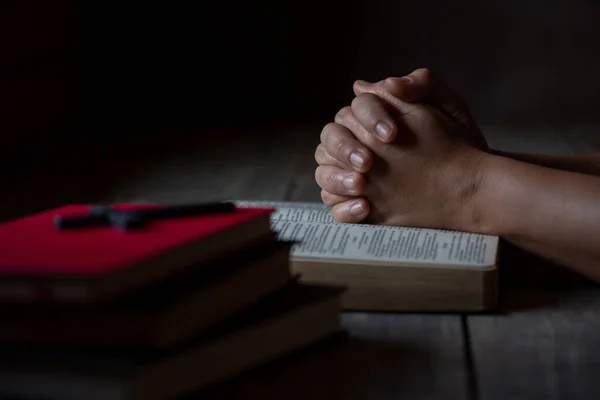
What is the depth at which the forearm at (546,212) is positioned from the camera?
856 mm

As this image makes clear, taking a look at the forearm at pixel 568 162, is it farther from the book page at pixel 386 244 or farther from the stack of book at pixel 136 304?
the stack of book at pixel 136 304

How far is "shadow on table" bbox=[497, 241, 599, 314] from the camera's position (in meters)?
0.84

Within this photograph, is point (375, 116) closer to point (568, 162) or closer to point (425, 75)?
point (425, 75)

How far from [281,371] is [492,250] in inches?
10.0

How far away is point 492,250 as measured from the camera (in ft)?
2.69

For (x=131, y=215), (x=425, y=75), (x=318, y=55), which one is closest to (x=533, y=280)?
(x=425, y=75)

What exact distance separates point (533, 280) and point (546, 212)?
0.07 m

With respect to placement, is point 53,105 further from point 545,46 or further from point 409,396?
point 409,396

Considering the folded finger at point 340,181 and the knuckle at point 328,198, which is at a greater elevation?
the folded finger at point 340,181

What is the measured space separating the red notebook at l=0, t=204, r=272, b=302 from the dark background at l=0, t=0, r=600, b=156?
197 cm

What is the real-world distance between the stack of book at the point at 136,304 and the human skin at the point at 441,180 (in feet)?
1.00

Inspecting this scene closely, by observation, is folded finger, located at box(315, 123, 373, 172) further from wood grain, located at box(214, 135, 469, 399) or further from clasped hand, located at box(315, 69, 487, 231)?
wood grain, located at box(214, 135, 469, 399)

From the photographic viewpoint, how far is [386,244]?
2.73ft

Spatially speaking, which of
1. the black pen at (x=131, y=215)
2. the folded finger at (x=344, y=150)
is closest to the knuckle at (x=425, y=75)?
the folded finger at (x=344, y=150)
